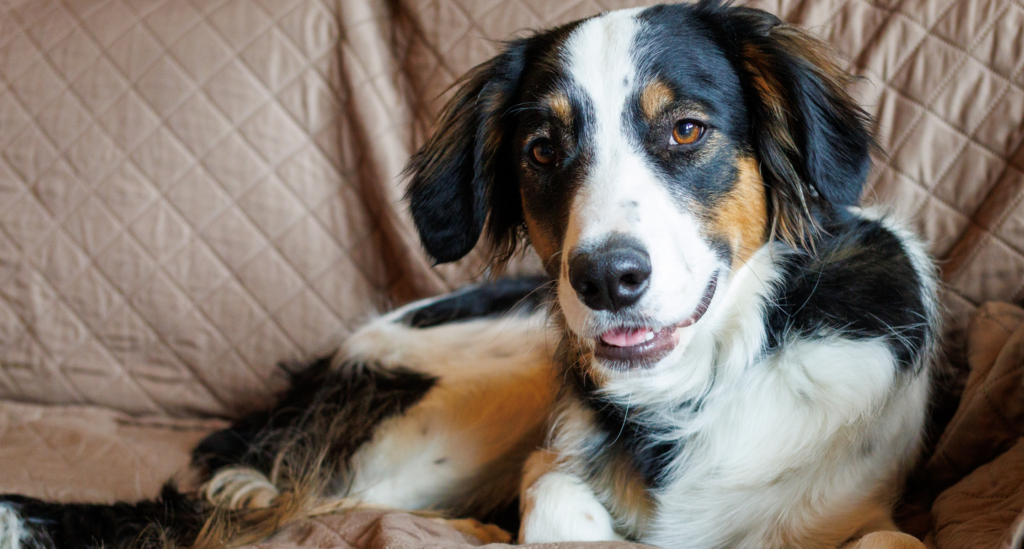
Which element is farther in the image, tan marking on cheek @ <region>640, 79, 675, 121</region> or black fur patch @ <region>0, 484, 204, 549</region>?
black fur patch @ <region>0, 484, 204, 549</region>

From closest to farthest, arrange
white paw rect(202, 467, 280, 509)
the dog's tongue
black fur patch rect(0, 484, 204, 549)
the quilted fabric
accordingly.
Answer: the dog's tongue < black fur patch rect(0, 484, 204, 549) < white paw rect(202, 467, 280, 509) < the quilted fabric

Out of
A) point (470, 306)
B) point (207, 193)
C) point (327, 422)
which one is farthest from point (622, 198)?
point (207, 193)

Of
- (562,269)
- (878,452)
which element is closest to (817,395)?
(878,452)

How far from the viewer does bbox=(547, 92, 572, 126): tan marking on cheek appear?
4.31ft

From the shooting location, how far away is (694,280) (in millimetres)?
1182

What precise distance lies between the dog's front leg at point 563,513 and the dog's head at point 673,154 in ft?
0.97

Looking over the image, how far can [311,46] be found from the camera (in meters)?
2.23

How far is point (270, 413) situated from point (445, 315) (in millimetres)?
519

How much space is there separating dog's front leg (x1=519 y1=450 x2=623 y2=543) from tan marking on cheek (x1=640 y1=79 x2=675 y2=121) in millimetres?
684

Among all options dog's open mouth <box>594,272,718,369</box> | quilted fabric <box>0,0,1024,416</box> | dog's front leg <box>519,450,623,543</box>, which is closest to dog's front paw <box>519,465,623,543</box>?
dog's front leg <box>519,450,623,543</box>

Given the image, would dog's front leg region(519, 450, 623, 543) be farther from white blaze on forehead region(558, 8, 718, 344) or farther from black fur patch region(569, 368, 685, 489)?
white blaze on forehead region(558, 8, 718, 344)

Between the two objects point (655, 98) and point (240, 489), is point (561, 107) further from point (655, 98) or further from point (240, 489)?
point (240, 489)

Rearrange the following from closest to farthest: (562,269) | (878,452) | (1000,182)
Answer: (562,269) → (878,452) → (1000,182)

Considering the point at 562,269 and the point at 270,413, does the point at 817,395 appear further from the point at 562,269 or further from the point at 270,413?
the point at 270,413
